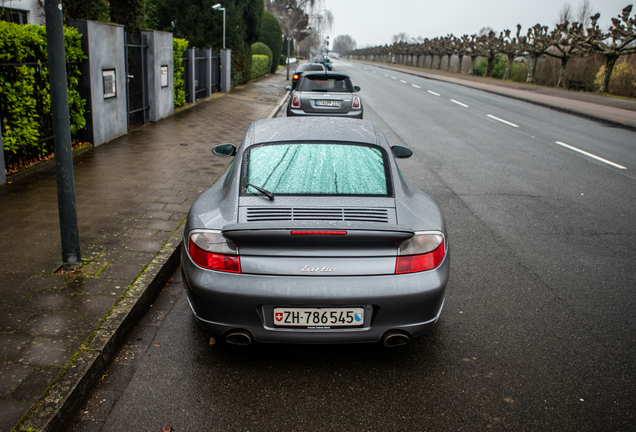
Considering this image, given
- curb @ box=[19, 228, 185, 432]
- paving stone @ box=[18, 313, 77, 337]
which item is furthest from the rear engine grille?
paving stone @ box=[18, 313, 77, 337]

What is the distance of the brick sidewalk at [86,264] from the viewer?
277 centimetres

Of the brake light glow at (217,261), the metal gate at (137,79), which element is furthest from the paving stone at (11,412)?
the metal gate at (137,79)

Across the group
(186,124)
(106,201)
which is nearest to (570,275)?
(106,201)

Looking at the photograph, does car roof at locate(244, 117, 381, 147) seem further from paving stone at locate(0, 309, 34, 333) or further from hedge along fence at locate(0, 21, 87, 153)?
hedge along fence at locate(0, 21, 87, 153)

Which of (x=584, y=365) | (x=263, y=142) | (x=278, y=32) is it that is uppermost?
(x=278, y=32)

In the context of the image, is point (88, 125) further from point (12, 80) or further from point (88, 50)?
point (12, 80)

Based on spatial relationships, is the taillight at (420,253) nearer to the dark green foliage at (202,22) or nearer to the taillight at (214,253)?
the taillight at (214,253)

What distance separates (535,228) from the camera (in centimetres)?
595

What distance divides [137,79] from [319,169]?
10.2 metres

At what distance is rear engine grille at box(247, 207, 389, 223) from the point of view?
2977 millimetres

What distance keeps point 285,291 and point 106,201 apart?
401 centimetres

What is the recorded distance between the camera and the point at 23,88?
698cm

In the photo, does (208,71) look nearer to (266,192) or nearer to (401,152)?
(401,152)

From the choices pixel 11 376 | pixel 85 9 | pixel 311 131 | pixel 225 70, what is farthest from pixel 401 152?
pixel 225 70
